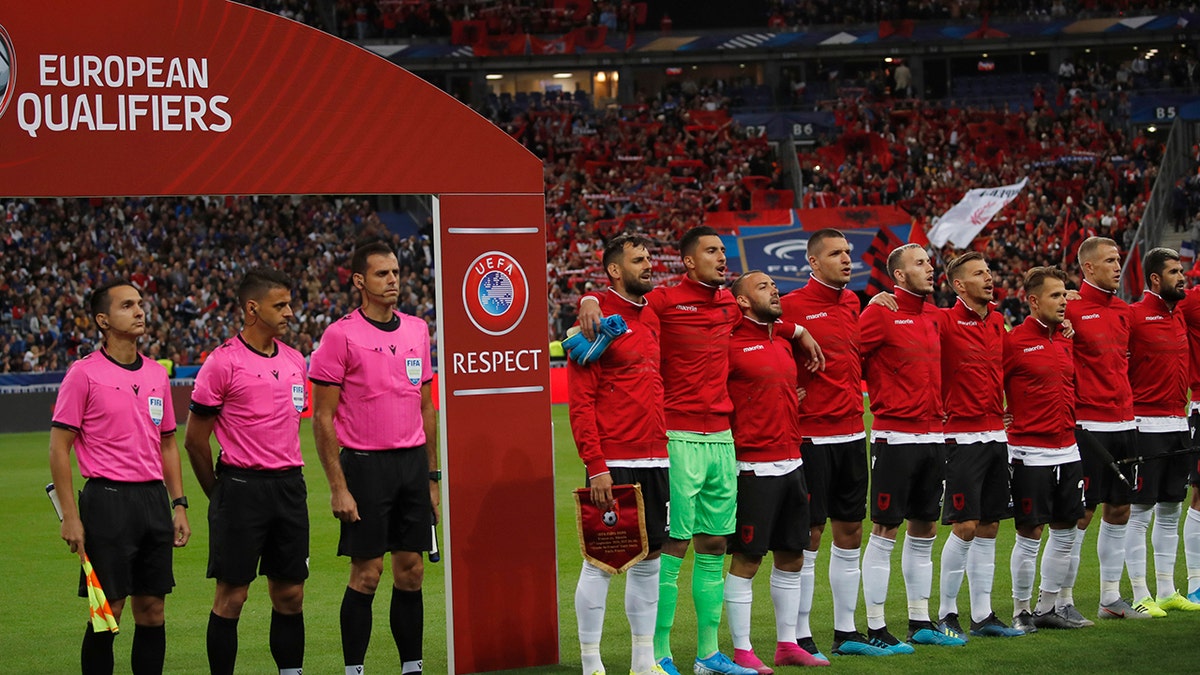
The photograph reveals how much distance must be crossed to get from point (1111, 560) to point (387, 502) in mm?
5080

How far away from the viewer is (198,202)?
36.0 m

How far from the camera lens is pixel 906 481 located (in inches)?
348

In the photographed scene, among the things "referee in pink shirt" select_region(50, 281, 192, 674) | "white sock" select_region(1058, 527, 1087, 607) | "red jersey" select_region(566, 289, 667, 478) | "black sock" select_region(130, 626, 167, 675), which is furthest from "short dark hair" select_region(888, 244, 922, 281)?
"black sock" select_region(130, 626, 167, 675)

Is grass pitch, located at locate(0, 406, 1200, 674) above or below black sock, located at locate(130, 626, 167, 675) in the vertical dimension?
below

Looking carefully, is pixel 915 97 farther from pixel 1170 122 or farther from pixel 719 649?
pixel 719 649

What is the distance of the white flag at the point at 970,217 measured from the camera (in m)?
31.8

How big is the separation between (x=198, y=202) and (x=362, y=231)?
4.17 m

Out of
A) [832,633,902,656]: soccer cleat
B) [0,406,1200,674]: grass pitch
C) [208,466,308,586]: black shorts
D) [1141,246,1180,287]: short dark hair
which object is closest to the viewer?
[208,466,308,586]: black shorts

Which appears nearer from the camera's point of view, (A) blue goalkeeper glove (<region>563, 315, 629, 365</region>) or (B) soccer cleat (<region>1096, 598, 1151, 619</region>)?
(A) blue goalkeeper glove (<region>563, 315, 629, 365</region>)

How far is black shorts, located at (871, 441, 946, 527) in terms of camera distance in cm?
883

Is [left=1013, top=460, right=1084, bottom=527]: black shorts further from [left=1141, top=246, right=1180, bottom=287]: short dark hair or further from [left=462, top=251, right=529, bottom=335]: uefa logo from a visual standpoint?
[left=462, top=251, right=529, bottom=335]: uefa logo

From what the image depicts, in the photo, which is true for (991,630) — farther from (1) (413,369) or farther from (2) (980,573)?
(1) (413,369)

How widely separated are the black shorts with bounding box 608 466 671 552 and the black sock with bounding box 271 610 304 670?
1.84 meters

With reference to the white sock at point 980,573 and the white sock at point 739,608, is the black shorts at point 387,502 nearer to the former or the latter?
the white sock at point 739,608
